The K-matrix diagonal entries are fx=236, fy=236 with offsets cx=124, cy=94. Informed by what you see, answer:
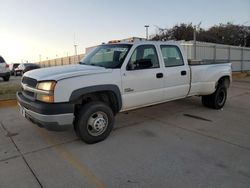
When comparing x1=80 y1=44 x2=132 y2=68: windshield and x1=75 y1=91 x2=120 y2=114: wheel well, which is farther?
x1=80 y1=44 x2=132 y2=68: windshield

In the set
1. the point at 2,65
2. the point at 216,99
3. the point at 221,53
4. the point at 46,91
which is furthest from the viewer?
the point at 221,53

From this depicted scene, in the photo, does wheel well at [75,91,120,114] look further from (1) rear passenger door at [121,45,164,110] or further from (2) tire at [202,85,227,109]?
(2) tire at [202,85,227,109]

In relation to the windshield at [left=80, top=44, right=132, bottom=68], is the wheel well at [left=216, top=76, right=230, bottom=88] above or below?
below

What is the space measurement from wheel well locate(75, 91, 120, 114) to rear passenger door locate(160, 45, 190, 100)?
140 centimetres

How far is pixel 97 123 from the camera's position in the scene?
14.5 feet

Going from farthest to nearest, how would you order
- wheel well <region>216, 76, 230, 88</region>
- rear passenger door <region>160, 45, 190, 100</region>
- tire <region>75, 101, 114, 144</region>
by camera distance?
wheel well <region>216, 76, 230, 88</region>
rear passenger door <region>160, 45, 190, 100</region>
tire <region>75, 101, 114, 144</region>

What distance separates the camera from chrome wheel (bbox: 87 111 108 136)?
4.34 meters

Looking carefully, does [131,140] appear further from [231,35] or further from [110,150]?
[231,35]

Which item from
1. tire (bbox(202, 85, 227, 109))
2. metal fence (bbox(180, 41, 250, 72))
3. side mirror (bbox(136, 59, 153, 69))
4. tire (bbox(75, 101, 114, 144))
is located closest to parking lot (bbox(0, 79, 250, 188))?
tire (bbox(75, 101, 114, 144))

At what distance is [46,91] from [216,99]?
5.12 metres

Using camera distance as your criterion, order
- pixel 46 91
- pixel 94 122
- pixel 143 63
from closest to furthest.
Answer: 1. pixel 46 91
2. pixel 94 122
3. pixel 143 63

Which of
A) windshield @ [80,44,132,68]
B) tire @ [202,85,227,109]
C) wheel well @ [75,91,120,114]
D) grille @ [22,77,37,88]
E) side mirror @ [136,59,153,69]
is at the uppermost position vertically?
windshield @ [80,44,132,68]

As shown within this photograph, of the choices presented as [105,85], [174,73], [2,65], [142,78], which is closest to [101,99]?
[105,85]

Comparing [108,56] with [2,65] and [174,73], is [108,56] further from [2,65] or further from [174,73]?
[2,65]
